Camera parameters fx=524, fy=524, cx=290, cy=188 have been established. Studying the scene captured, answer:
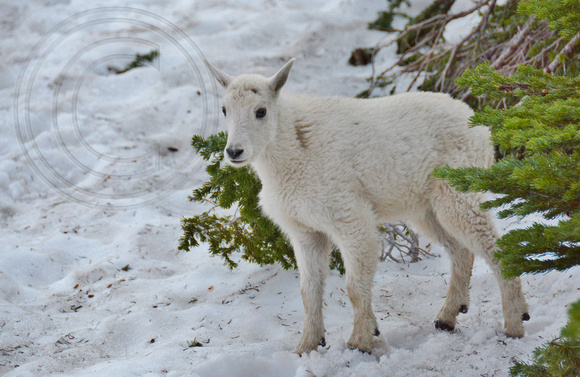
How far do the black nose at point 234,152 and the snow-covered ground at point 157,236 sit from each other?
1458 millimetres

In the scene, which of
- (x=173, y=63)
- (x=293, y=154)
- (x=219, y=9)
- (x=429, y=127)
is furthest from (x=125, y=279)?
(x=219, y=9)

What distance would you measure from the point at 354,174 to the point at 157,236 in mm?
3242

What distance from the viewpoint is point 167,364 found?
3799 mm

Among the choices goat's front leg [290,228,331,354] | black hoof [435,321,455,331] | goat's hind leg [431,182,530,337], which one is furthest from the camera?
black hoof [435,321,455,331]

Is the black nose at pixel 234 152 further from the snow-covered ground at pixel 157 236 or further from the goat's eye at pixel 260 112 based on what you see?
the snow-covered ground at pixel 157 236

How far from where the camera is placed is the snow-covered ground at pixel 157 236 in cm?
407

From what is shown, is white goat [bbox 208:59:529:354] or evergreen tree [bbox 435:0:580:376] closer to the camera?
evergreen tree [bbox 435:0:580:376]

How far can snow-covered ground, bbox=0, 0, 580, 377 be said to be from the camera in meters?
4.07

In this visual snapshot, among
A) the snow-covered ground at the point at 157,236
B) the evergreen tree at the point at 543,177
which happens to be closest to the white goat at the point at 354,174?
the snow-covered ground at the point at 157,236

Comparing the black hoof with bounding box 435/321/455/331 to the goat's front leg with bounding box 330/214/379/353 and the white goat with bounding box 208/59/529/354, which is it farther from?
the goat's front leg with bounding box 330/214/379/353

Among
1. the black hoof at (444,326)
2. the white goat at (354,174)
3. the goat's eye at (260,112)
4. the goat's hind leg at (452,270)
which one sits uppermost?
the goat's eye at (260,112)

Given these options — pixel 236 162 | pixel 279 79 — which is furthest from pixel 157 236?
pixel 279 79

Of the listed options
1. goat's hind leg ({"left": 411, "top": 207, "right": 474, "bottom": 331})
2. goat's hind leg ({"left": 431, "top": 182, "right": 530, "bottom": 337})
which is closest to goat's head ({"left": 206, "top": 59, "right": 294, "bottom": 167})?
goat's hind leg ({"left": 431, "top": 182, "right": 530, "bottom": 337})

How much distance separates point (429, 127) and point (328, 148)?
2.93ft
